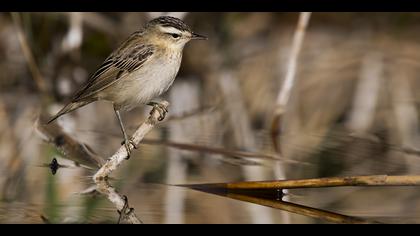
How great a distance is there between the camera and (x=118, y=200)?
5652 mm

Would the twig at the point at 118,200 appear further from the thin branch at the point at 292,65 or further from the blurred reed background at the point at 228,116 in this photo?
the thin branch at the point at 292,65

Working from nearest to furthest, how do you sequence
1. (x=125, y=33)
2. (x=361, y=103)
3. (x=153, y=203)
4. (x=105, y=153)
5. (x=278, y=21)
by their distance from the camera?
(x=153, y=203)
(x=105, y=153)
(x=361, y=103)
(x=125, y=33)
(x=278, y=21)

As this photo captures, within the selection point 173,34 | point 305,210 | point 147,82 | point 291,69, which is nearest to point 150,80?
point 147,82

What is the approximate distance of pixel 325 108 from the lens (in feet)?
29.5

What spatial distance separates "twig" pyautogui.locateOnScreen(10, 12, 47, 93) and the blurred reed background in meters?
0.02

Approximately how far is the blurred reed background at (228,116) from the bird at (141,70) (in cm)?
54

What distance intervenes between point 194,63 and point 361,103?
2.36 metres

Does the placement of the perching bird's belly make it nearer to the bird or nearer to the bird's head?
the bird

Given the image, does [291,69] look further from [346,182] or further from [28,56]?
[28,56]

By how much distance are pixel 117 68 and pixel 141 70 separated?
8.5 inches

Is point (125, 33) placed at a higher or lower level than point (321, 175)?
higher

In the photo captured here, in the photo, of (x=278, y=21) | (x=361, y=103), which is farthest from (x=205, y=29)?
(x=361, y=103)

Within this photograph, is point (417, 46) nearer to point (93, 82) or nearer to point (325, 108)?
point (325, 108)

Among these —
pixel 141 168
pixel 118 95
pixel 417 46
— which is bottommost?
pixel 141 168
